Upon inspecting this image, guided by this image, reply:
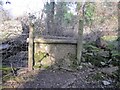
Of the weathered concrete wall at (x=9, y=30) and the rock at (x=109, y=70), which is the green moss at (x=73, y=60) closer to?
the rock at (x=109, y=70)

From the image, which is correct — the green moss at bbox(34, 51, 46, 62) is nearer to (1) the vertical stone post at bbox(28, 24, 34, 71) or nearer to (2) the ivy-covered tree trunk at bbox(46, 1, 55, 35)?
(1) the vertical stone post at bbox(28, 24, 34, 71)

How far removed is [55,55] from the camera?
17.1 feet

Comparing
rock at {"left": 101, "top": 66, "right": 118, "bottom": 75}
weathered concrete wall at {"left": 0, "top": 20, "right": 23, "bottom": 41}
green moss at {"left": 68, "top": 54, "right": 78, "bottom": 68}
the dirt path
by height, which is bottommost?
the dirt path

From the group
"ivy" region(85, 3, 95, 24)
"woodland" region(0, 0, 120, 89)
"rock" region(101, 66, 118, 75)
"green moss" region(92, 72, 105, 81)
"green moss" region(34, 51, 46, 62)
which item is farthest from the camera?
"ivy" region(85, 3, 95, 24)

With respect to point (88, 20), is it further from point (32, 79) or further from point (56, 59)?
point (32, 79)

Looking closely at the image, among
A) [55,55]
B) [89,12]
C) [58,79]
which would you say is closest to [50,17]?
[89,12]

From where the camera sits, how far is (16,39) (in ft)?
20.9

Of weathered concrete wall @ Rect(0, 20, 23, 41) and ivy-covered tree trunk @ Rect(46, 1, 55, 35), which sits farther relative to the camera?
ivy-covered tree trunk @ Rect(46, 1, 55, 35)

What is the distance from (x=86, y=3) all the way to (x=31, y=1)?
220 centimetres

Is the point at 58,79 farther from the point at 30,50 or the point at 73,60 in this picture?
the point at 30,50

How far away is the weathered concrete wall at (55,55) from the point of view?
5145 millimetres

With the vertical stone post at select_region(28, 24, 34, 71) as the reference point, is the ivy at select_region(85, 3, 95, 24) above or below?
above

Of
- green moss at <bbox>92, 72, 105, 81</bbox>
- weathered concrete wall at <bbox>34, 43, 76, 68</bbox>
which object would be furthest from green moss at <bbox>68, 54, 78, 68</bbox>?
green moss at <bbox>92, 72, 105, 81</bbox>

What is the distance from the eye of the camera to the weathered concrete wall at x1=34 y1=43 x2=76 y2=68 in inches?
203
